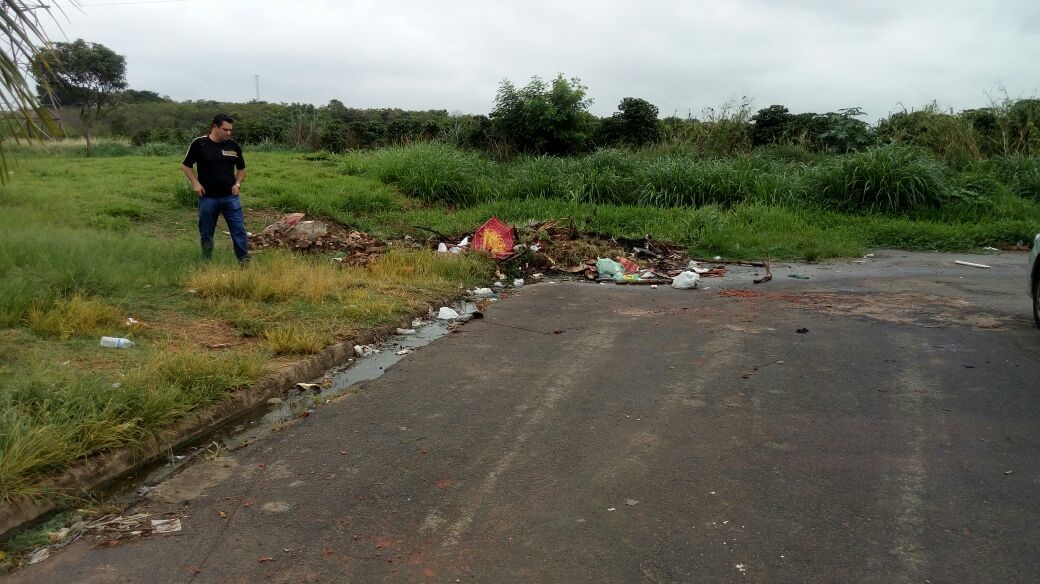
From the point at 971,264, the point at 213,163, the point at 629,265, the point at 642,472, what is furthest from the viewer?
the point at 971,264

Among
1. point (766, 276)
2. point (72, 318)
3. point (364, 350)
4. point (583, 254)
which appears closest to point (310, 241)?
point (583, 254)

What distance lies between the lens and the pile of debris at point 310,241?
11.5 m

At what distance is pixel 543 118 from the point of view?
21.9 m

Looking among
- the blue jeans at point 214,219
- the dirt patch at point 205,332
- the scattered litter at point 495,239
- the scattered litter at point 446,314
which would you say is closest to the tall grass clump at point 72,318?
the dirt patch at point 205,332

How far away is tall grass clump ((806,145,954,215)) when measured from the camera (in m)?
15.4

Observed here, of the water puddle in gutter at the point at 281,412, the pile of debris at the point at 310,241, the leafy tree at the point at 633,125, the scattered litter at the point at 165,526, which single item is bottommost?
the water puddle in gutter at the point at 281,412

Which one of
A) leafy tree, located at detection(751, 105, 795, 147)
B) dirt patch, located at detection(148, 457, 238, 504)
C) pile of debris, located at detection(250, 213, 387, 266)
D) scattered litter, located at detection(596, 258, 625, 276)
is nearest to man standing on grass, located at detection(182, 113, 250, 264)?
pile of debris, located at detection(250, 213, 387, 266)

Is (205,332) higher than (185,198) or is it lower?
lower

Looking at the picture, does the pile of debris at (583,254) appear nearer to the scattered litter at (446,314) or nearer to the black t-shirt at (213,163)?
the scattered litter at (446,314)

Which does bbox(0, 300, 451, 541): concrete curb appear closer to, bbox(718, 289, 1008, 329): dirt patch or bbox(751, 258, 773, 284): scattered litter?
bbox(718, 289, 1008, 329): dirt patch

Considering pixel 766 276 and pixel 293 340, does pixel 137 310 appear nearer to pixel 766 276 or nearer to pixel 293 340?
pixel 293 340

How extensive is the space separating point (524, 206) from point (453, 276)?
5.63m

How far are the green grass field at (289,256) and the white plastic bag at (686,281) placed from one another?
2.55m

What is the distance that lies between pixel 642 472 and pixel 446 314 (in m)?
4.58
